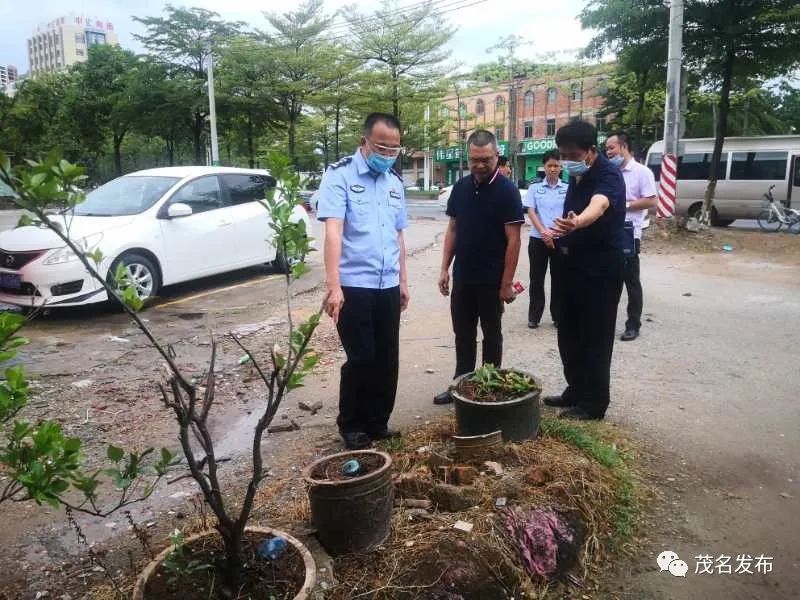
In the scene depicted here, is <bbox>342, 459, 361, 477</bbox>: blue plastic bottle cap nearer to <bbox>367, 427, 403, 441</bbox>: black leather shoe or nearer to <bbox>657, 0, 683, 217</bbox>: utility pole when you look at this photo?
<bbox>367, 427, 403, 441</bbox>: black leather shoe

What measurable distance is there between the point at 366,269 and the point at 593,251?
1.39 meters

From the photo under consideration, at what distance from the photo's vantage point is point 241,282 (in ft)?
29.8

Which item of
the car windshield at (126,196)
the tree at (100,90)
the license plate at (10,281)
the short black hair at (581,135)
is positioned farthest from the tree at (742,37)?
the tree at (100,90)

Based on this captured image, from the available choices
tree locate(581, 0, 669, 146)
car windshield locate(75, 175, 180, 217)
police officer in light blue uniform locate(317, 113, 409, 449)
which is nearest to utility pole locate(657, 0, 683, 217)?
tree locate(581, 0, 669, 146)

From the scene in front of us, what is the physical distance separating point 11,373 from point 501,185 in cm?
296

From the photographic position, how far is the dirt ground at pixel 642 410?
278 centimetres

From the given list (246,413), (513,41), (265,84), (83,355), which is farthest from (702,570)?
(513,41)

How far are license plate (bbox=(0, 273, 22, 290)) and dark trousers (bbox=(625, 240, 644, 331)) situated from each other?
594cm

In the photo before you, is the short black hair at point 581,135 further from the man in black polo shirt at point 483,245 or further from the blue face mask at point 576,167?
the man in black polo shirt at point 483,245

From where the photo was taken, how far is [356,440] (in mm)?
3625

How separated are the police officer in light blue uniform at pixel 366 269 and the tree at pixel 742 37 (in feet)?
40.0

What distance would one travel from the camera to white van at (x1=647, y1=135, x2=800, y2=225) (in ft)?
53.9

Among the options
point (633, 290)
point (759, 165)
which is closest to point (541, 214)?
point (633, 290)
